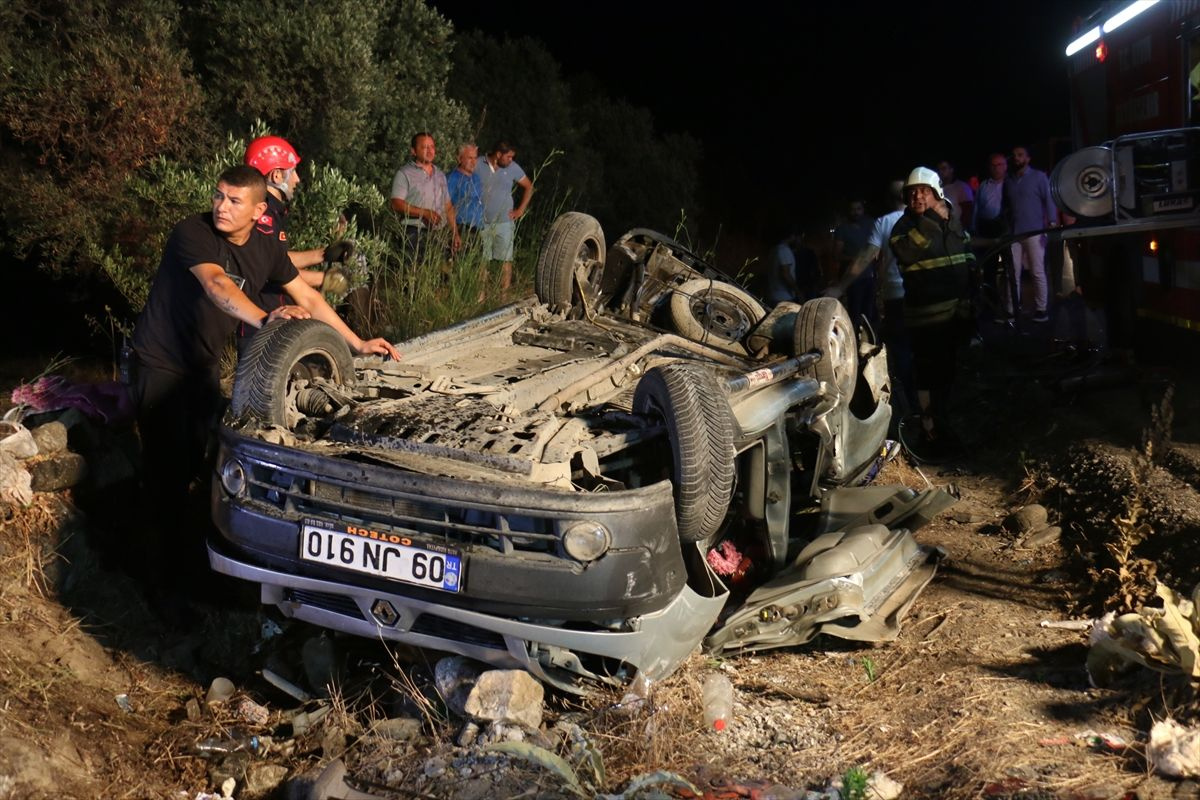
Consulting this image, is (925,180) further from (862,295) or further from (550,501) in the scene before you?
(550,501)

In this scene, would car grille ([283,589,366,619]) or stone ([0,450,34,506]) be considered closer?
car grille ([283,589,366,619])

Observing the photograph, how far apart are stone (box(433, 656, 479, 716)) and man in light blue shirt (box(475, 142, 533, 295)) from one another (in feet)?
14.9


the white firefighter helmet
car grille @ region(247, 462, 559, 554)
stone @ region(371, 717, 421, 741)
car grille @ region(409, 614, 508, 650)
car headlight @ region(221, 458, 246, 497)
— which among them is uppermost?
the white firefighter helmet

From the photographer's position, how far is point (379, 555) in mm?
4047

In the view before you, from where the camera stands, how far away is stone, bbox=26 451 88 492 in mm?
5406

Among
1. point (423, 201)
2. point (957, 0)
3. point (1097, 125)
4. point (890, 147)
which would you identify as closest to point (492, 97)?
point (423, 201)

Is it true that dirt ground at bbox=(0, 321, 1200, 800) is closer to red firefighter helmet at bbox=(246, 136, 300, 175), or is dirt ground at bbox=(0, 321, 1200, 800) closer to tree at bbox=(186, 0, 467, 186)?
red firefighter helmet at bbox=(246, 136, 300, 175)

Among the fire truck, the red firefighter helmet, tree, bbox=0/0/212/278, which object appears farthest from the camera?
tree, bbox=0/0/212/278

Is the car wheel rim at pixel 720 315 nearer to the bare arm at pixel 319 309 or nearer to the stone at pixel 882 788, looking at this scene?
A: the bare arm at pixel 319 309

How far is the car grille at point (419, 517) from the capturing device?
13.1ft

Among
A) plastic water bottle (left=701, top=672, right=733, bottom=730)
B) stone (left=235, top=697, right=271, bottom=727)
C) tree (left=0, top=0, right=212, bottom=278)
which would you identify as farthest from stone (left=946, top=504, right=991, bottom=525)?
tree (left=0, top=0, right=212, bottom=278)

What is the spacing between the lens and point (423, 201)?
29.0 ft

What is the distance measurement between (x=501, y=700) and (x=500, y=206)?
20.2 feet

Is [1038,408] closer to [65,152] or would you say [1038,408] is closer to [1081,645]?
[1081,645]
